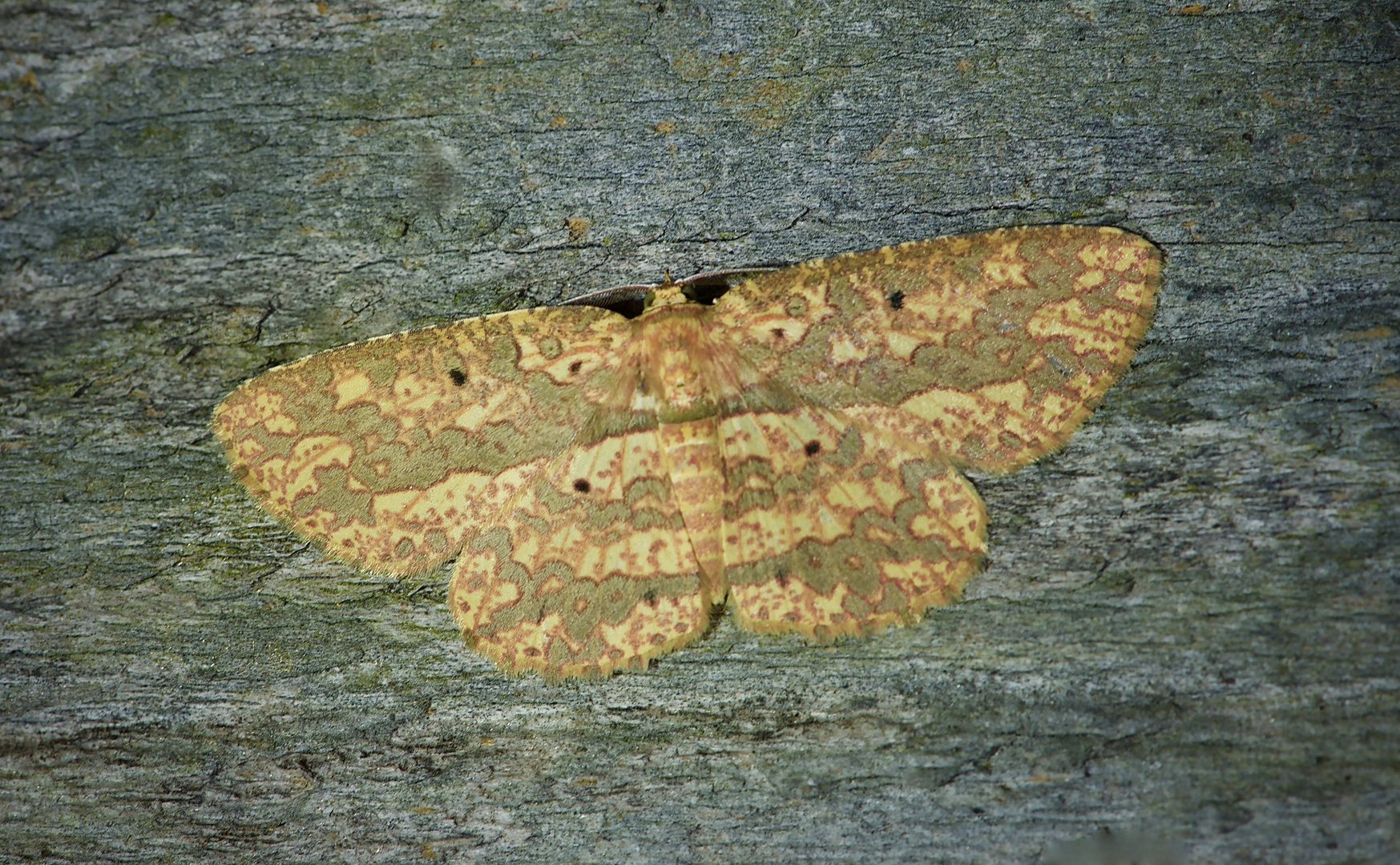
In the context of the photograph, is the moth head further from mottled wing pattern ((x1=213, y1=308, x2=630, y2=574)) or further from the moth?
mottled wing pattern ((x1=213, y1=308, x2=630, y2=574))

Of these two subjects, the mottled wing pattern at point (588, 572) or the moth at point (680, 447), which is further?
the mottled wing pattern at point (588, 572)

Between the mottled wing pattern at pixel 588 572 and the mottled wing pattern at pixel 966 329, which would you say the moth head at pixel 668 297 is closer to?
the mottled wing pattern at pixel 966 329

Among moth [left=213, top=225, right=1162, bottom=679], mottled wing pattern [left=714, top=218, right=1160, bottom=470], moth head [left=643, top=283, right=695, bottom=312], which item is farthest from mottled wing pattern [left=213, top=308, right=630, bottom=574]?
mottled wing pattern [left=714, top=218, right=1160, bottom=470]

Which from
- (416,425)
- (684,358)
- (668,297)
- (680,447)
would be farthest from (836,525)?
(416,425)

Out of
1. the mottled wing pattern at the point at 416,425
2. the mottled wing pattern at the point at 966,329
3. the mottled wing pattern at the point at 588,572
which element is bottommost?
the mottled wing pattern at the point at 588,572

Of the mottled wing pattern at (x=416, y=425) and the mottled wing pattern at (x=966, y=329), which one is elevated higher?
the mottled wing pattern at (x=966, y=329)

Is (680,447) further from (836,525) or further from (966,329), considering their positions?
(966,329)

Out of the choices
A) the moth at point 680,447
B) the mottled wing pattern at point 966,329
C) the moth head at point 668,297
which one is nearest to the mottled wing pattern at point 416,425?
the moth at point 680,447
